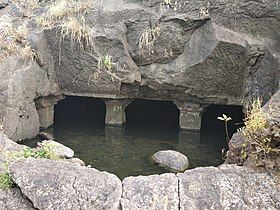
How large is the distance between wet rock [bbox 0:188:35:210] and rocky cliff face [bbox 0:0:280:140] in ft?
14.4

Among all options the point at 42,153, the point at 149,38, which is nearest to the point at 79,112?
the point at 149,38

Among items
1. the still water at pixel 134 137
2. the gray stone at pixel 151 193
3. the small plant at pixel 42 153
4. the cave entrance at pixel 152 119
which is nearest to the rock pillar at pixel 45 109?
the still water at pixel 134 137

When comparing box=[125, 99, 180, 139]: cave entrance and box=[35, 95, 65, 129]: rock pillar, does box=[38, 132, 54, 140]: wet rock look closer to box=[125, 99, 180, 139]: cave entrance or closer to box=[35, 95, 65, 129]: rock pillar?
box=[35, 95, 65, 129]: rock pillar

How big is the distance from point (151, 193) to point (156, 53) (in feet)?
19.5

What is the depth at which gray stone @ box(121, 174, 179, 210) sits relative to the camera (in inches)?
195

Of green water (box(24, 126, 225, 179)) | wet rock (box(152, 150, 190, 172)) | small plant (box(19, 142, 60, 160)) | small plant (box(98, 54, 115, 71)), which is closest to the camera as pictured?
small plant (box(19, 142, 60, 160))

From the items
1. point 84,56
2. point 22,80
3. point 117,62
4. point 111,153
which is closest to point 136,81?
point 117,62

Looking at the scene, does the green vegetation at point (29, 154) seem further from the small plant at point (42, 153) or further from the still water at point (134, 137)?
the still water at point (134, 137)

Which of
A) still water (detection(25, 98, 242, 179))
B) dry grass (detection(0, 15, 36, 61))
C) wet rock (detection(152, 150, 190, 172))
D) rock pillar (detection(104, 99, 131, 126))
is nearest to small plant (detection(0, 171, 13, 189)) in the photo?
still water (detection(25, 98, 242, 179))

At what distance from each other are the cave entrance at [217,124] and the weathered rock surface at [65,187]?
5954 mm

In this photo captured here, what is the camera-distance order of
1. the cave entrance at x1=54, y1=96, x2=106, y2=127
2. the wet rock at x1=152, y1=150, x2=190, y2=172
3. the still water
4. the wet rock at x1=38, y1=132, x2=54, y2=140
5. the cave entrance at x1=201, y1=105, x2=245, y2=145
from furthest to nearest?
the cave entrance at x1=54, y1=96, x2=106, y2=127 → the cave entrance at x1=201, y1=105, x2=245, y2=145 → the wet rock at x1=38, y1=132, x2=54, y2=140 → the still water → the wet rock at x1=152, y1=150, x2=190, y2=172

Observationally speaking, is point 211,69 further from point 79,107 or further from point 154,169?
point 79,107

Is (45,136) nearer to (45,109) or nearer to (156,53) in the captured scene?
(45,109)

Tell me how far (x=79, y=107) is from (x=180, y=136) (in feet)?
13.4
